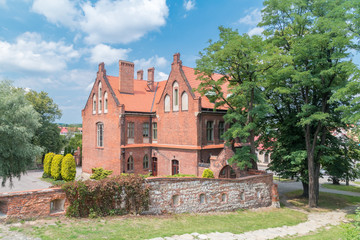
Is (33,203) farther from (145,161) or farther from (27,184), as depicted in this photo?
(27,184)

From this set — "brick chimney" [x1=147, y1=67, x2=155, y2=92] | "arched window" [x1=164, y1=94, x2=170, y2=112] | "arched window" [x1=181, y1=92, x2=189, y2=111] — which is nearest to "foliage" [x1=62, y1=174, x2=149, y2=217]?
"arched window" [x1=181, y1=92, x2=189, y2=111]

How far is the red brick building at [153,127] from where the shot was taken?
24891 millimetres

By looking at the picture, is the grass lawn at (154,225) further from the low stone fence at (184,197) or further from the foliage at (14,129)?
the foliage at (14,129)

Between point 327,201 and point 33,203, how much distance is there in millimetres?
24378

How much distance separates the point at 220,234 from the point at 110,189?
615 cm

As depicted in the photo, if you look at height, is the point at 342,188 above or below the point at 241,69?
below

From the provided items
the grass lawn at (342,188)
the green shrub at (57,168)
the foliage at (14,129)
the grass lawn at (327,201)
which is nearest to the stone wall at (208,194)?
the grass lawn at (327,201)

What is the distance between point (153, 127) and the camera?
29609 mm

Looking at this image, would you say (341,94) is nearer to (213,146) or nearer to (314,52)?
(314,52)

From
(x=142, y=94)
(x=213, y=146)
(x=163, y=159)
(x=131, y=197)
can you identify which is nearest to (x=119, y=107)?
(x=142, y=94)

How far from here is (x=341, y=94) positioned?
16266 mm

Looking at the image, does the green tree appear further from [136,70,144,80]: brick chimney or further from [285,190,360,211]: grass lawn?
[285,190,360,211]: grass lawn

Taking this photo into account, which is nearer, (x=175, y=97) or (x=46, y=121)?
(x=175, y=97)

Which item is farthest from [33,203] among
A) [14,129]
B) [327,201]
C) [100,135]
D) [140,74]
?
[140,74]
